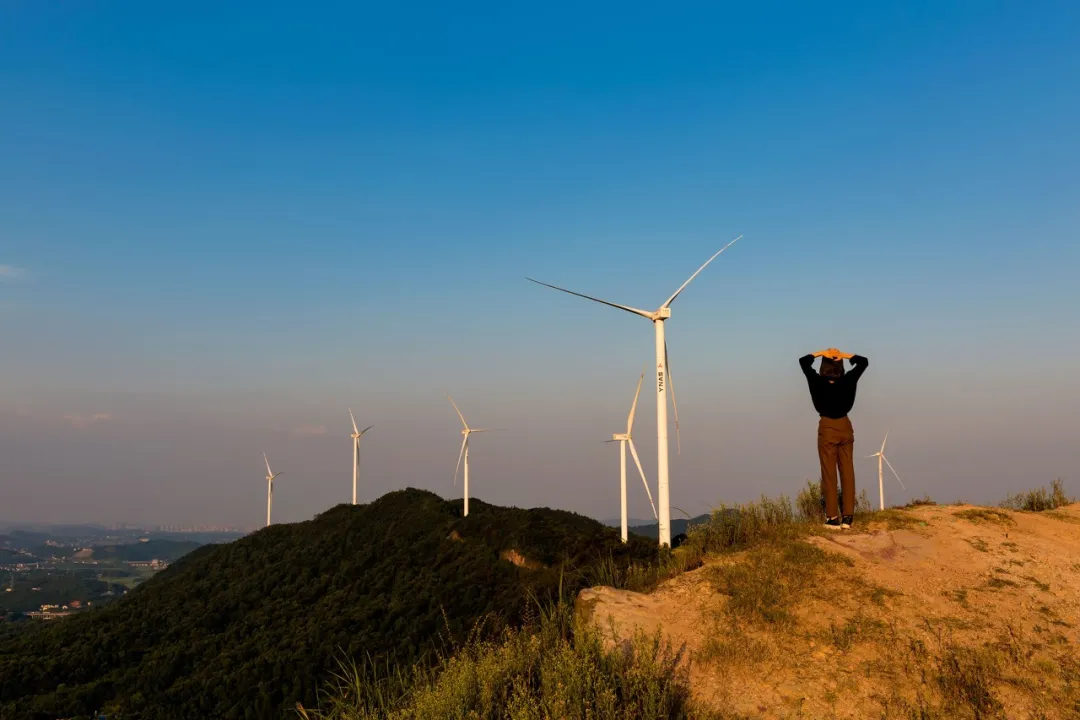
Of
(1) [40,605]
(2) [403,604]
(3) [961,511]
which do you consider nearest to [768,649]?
(3) [961,511]

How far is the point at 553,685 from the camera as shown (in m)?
8.70

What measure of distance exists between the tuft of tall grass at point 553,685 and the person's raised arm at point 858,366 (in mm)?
8202

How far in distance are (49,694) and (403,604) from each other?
24.4m

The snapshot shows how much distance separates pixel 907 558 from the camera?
14.4 metres

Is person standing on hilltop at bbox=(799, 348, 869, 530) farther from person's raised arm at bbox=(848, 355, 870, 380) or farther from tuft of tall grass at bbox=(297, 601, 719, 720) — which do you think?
tuft of tall grass at bbox=(297, 601, 719, 720)

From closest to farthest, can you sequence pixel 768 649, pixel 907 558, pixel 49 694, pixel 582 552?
pixel 768 649 < pixel 907 558 < pixel 582 552 < pixel 49 694

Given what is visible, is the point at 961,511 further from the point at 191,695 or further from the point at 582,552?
the point at 191,695

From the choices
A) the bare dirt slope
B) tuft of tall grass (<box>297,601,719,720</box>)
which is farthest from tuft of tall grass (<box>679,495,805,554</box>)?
tuft of tall grass (<box>297,601,719,720</box>)

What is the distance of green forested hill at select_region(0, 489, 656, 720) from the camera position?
4034cm

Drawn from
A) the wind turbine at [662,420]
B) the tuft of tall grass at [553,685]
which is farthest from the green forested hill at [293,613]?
the tuft of tall grass at [553,685]

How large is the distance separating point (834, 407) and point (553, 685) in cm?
998

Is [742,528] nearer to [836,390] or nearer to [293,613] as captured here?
[836,390]

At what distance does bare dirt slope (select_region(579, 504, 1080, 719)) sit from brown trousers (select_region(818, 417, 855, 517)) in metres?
1.18

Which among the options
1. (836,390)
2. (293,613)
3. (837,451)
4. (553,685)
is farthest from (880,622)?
(293,613)
